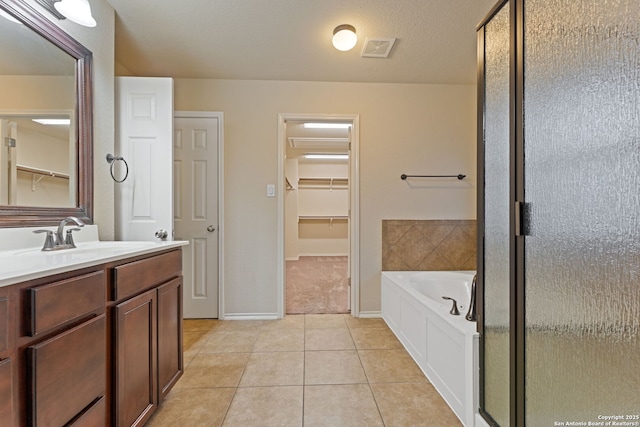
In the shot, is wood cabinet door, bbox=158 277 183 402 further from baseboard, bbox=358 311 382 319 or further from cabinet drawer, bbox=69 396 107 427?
baseboard, bbox=358 311 382 319

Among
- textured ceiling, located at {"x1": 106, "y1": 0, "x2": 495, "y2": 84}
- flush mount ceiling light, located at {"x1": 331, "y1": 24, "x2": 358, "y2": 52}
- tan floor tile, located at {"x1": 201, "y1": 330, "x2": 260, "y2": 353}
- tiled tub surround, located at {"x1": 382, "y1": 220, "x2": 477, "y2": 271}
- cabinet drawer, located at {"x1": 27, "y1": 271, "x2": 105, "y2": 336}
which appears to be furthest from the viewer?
tiled tub surround, located at {"x1": 382, "y1": 220, "x2": 477, "y2": 271}

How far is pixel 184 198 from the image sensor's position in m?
→ 2.74

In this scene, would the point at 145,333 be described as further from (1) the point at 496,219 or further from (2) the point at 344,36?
(2) the point at 344,36

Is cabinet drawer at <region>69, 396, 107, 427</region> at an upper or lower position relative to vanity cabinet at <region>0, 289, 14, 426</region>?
lower

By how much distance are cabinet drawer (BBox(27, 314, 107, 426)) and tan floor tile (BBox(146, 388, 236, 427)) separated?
563mm

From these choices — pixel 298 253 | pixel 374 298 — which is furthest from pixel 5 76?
pixel 298 253

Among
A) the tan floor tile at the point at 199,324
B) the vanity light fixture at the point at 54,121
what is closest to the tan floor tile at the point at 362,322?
the tan floor tile at the point at 199,324

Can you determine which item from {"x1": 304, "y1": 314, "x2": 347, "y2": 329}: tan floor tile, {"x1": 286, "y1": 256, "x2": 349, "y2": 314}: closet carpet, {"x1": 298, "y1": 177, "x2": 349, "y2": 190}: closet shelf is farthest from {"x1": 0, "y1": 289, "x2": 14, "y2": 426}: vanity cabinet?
{"x1": 298, "y1": 177, "x2": 349, "y2": 190}: closet shelf

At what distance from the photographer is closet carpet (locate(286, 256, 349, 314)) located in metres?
3.09

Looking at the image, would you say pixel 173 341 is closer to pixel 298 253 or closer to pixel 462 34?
pixel 462 34

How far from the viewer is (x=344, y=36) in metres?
2.01

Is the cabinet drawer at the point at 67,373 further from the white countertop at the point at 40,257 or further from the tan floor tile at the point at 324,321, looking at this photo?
the tan floor tile at the point at 324,321

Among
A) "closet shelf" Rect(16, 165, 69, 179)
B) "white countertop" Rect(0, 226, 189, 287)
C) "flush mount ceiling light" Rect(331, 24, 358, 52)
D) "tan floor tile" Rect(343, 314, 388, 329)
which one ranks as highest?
"flush mount ceiling light" Rect(331, 24, 358, 52)

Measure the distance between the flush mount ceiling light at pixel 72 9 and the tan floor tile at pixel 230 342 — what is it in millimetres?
2128
